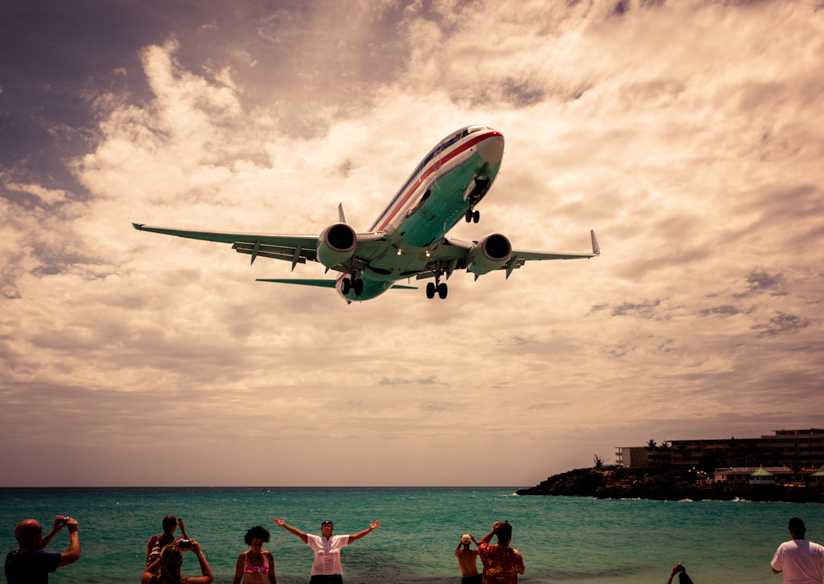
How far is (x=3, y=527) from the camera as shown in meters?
51.2

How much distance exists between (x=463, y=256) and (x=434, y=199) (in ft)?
19.3

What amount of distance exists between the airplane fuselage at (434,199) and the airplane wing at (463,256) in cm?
81

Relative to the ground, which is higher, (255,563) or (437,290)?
(437,290)

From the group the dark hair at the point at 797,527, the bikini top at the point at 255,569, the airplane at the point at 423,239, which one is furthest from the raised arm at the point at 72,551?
the airplane at the point at 423,239

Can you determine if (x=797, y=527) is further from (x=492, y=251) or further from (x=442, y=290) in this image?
(x=442, y=290)

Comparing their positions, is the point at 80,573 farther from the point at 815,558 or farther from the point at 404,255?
the point at 815,558

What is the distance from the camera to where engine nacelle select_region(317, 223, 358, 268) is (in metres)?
20.1

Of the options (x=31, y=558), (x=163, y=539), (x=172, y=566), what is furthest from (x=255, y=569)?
(x=31, y=558)

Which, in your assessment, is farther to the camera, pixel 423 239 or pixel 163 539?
pixel 423 239

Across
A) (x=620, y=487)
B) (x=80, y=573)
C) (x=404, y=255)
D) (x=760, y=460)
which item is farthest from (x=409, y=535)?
(x=760, y=460)

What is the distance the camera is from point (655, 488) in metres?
95.8

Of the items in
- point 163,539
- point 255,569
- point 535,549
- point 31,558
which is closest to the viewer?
point 31,558

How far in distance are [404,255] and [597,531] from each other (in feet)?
116

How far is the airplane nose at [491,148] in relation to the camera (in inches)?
677
